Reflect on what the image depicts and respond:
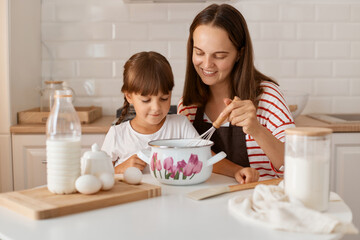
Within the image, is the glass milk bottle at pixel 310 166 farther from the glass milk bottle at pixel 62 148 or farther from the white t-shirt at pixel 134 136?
the white t-shirt at pixel 134 136

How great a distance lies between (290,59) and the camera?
305 centimetres

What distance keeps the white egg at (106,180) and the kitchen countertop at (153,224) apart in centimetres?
7

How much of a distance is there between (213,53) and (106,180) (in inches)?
32.6

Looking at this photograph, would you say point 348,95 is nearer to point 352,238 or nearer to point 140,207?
point 352,238

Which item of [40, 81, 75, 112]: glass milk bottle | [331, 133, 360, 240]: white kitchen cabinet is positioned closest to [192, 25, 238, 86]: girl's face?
[331, 133, 360, 240]: white kitchen cabinet

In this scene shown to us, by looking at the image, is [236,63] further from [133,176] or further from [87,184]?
[87,184]

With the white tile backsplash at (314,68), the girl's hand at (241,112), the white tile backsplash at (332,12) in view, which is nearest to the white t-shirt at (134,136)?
the girl's hand at (241,112)

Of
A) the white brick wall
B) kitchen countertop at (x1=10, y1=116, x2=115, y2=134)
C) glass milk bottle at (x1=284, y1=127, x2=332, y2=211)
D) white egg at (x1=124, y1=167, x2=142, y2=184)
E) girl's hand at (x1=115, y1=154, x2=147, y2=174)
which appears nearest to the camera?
glass milk bottle at (x1=284, y1=127, x2=332, y2=211)

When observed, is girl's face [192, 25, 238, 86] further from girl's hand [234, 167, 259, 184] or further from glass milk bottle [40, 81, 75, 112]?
glass milk bottle [40, 81, 75, 112]

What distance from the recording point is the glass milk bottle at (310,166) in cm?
105

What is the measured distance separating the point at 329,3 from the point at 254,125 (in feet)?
5.83

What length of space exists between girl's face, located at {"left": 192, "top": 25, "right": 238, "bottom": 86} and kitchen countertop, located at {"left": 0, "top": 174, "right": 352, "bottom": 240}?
30.4 inches

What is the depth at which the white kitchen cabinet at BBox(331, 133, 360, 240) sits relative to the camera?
252 cm

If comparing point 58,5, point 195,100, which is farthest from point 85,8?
point 195,100
